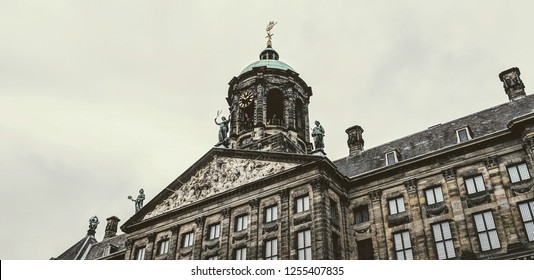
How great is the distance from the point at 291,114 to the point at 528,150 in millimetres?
17265

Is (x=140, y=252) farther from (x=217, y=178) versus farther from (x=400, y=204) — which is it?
(x=400, y=204)

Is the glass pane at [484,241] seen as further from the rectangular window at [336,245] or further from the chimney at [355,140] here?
the chimney at [355,140]

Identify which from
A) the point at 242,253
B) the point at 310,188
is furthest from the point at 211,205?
the point at 310,188

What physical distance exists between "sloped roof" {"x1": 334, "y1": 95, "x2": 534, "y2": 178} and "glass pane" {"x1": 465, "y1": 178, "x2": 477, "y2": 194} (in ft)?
7.57

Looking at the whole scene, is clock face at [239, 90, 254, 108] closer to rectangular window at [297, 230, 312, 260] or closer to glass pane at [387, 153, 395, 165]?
glass pane at [387, 153, 395, 165]

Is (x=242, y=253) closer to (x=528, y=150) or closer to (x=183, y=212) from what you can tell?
(x=183, y=212)

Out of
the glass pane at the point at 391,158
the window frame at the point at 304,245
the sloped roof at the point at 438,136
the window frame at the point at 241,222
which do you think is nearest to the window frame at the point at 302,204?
the window frame at the point at 304,245

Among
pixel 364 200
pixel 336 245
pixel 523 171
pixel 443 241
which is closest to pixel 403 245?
pixel 443 241

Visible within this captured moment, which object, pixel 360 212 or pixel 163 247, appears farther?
pixel 163 247

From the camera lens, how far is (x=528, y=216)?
21.3 metres

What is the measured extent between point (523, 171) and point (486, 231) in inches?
138

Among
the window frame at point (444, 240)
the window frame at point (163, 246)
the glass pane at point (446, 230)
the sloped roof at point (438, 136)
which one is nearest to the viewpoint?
the window frame at point (444, 240)

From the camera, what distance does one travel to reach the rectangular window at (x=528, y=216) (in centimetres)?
2088

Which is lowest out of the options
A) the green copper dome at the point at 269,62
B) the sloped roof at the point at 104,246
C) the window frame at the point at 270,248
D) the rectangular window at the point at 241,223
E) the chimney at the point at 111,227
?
the window frame at the point at 270,248
